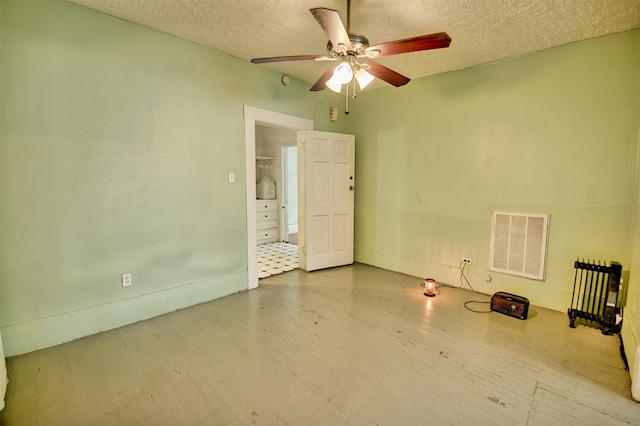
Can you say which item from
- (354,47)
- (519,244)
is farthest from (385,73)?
(519,244)

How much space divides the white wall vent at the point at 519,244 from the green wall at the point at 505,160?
0.07 meters

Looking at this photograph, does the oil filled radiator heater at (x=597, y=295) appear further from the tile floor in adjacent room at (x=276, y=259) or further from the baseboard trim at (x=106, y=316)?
the baseboard trim at (x=106, y=316)

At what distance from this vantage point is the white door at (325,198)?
13.0 feet

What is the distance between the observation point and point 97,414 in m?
1.59

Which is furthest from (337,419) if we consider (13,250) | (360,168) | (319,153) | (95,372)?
(360,168)

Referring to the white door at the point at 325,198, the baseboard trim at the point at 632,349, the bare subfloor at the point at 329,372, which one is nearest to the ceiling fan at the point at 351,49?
the white door at the point at 325,198

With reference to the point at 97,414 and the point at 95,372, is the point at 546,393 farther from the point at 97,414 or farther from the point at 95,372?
the point at 95,372

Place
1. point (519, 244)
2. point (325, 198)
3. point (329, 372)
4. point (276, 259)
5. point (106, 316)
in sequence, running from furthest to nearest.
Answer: point (276, 259), point (325, 198), point (519, 244), point (106, 316), point (329, 372)

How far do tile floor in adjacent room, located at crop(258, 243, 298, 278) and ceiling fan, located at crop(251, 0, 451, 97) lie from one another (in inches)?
100

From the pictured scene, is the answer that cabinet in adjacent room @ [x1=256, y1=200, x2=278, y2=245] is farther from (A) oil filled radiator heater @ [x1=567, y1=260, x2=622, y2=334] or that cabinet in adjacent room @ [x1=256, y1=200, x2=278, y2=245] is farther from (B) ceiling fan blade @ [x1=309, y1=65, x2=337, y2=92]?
(A) oil filled radiator heater @ [x1=567, y1=260, x2=622, y2=334]

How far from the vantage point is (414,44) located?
6.05 ft

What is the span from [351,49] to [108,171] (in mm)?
2160

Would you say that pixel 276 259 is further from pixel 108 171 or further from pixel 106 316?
pixel 108 171

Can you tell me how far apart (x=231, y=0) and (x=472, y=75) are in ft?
8.64
